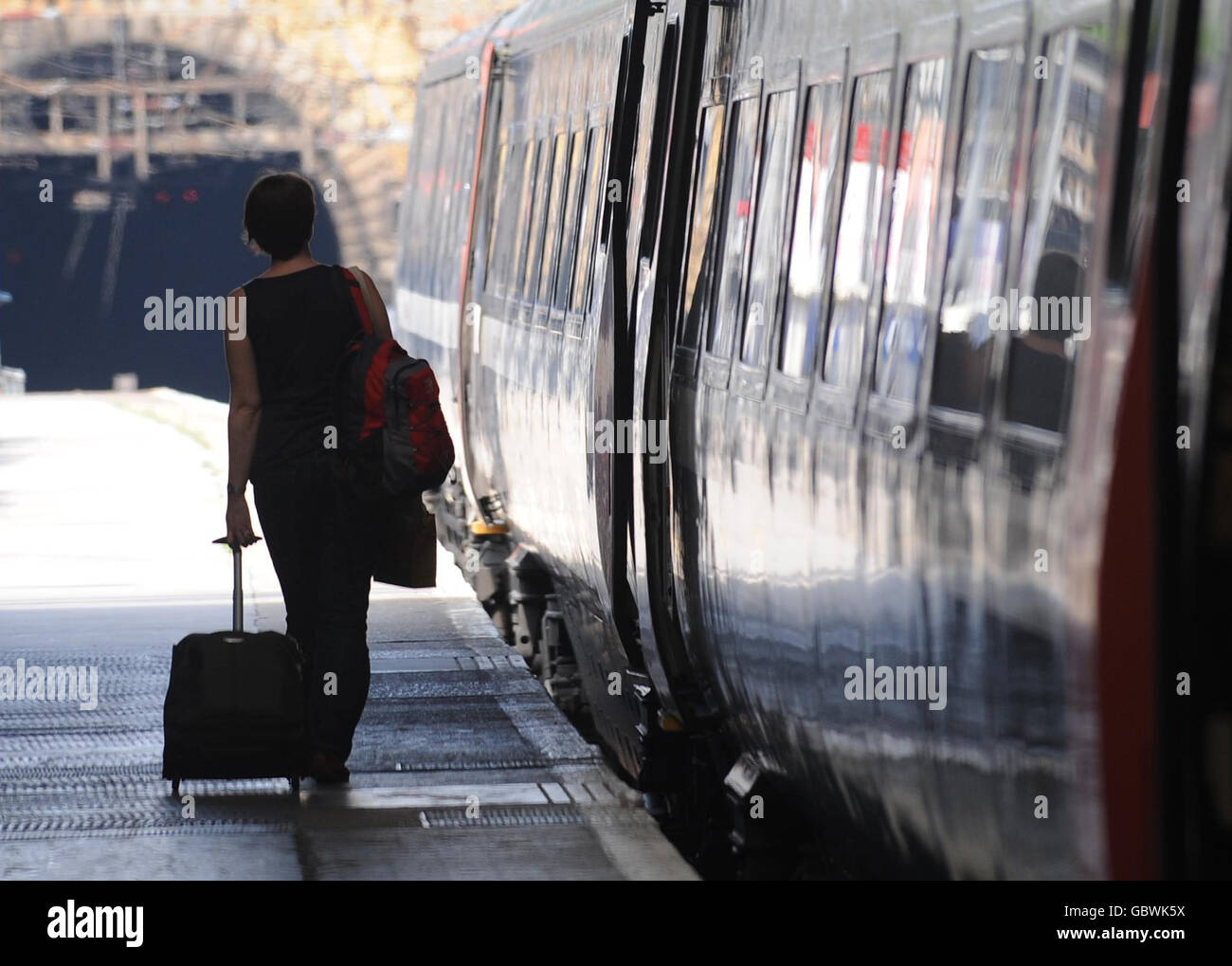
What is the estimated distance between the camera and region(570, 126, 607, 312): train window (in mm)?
8422

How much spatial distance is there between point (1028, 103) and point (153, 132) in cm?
3808

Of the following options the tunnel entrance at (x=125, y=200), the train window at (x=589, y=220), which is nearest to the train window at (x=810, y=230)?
the train window at (x=589, y=220)

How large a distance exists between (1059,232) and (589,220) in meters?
5.15

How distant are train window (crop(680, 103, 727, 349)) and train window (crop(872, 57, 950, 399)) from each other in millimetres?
1784

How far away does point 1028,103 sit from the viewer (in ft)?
12.3

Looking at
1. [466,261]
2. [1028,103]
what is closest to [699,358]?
[1028,103]

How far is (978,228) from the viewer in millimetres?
3949

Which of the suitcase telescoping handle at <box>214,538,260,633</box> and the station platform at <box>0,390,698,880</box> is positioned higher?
the suitcase telescoping handle at <box>214,538,260,633</box>

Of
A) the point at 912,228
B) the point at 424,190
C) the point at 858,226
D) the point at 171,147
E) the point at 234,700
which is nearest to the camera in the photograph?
the point at 912,228

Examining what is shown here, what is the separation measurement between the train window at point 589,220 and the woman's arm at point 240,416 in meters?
2.16

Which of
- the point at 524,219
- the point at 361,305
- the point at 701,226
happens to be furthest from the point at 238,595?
the point at 524,219

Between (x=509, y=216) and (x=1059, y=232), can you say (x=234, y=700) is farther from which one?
(x=509, y=216)

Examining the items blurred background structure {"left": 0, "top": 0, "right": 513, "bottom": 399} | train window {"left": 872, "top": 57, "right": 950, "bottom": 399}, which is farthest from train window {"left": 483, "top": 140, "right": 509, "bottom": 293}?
blurred background structure {"left": 0, "top": 0, "right": 513, "bottom": 399}

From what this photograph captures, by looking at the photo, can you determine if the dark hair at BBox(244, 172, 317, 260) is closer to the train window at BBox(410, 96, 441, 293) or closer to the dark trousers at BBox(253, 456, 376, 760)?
the dark trousers at BBox(253, 456, 376, 760)
